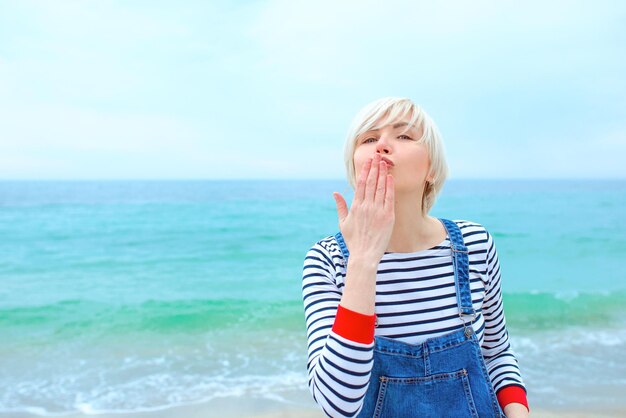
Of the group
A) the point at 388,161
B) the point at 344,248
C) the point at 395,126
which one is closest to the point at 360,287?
the point at 344,248

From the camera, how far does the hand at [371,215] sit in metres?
1.52

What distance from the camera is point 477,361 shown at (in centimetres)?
179

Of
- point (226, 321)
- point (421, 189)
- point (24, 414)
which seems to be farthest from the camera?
point (226, 321)

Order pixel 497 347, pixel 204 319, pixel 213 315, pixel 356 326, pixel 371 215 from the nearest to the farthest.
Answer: pixel 356 326 < pixel 371 215 < pixel 497 347 < pixel 204 319 < pixel 213 315

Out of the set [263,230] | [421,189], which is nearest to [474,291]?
[421,189]

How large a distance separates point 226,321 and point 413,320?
8.15 metres

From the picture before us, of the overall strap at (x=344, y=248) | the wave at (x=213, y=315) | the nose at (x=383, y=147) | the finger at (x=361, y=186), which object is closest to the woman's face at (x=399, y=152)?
the nose at (x=383, y=147)

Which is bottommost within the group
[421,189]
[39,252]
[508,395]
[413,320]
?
[39,252]

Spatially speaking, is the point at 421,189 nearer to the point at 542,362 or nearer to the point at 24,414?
the point at 24,414

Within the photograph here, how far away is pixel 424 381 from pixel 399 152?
0.73 meters

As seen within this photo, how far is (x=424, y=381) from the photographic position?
171cm

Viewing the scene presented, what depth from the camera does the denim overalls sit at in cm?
169

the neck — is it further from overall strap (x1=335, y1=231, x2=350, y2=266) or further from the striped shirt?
overall strap (x1=335, y1=231, x2=350, y2=266)

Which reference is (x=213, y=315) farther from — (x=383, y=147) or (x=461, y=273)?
(x=383, y=147)
